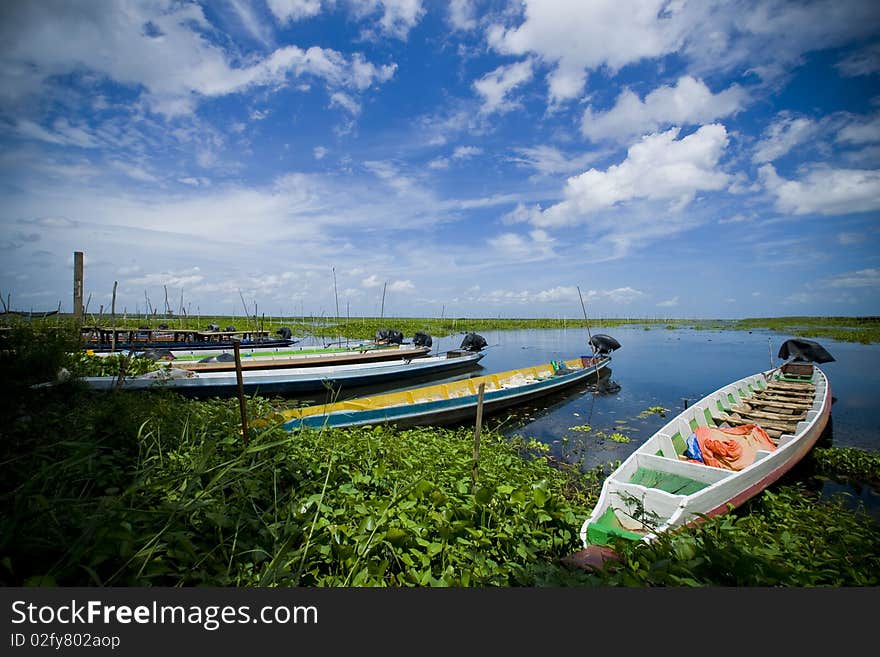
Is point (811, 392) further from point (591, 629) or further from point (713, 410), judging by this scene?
point (591, 629)

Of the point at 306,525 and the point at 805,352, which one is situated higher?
the point at 805,352

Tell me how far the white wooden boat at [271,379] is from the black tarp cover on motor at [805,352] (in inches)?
535

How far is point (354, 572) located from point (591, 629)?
156 cm

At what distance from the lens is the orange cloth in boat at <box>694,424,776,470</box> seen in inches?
228

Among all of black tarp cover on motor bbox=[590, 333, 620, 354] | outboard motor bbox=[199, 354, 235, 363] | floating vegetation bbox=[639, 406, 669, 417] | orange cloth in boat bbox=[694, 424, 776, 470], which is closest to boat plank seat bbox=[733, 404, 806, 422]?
orange cloth in boat bbox=[694, 424, 776, 470]

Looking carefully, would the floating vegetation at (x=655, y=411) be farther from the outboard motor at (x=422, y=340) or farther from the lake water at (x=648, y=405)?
the outboard motor at (x=422, y=340)

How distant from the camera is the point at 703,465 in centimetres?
508

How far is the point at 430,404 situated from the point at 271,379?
19.3ft

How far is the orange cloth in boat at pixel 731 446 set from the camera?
5.78 m

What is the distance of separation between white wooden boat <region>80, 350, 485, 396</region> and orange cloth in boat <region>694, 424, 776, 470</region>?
6820 mm

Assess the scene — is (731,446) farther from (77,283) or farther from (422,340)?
(77,283)

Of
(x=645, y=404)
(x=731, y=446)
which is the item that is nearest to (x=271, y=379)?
(x=731, y=446)

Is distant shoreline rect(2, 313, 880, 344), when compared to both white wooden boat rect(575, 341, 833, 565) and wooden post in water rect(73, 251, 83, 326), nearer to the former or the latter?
wooden post in water rect(73, 251, 83, 326)

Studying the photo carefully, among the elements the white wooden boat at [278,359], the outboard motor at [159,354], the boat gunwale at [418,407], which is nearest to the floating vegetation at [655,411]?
the boat gunwale at [418,407]
